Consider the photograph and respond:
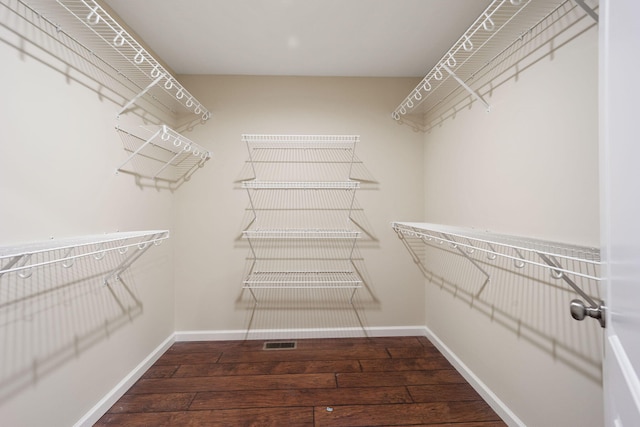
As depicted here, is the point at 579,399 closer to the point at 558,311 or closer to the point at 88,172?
the point at 558,311

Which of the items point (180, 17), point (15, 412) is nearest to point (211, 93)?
point (180, 17)

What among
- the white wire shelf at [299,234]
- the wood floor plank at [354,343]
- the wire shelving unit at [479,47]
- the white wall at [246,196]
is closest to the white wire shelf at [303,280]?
the white wall at [246,196]

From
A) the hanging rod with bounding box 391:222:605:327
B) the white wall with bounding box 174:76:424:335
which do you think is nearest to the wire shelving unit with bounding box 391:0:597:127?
the white wall with bounding box 174:76:424:335

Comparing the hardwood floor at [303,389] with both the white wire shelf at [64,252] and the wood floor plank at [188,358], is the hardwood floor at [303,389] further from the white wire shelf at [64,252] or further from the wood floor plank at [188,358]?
the white wire shelf at [64,252]

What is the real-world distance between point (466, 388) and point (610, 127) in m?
1.79

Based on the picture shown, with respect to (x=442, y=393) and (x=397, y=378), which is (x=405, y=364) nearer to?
(x=397, y=378)

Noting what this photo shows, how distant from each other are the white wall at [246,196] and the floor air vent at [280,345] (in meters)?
0.13

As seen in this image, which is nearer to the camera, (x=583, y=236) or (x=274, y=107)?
(x=583, y=236)

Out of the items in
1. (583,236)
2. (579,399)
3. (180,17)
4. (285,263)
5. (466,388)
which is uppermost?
(180,17)

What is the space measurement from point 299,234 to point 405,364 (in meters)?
1.30

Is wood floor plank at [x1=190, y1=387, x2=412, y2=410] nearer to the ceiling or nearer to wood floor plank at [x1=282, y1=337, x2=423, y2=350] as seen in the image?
wood floor plank at [x1=282, y1=337, x2=423, y2=350]

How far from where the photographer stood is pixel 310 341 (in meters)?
2.37

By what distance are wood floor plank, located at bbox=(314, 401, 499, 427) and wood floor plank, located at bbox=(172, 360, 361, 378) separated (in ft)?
1.22

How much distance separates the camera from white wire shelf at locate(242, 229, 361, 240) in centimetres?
231
